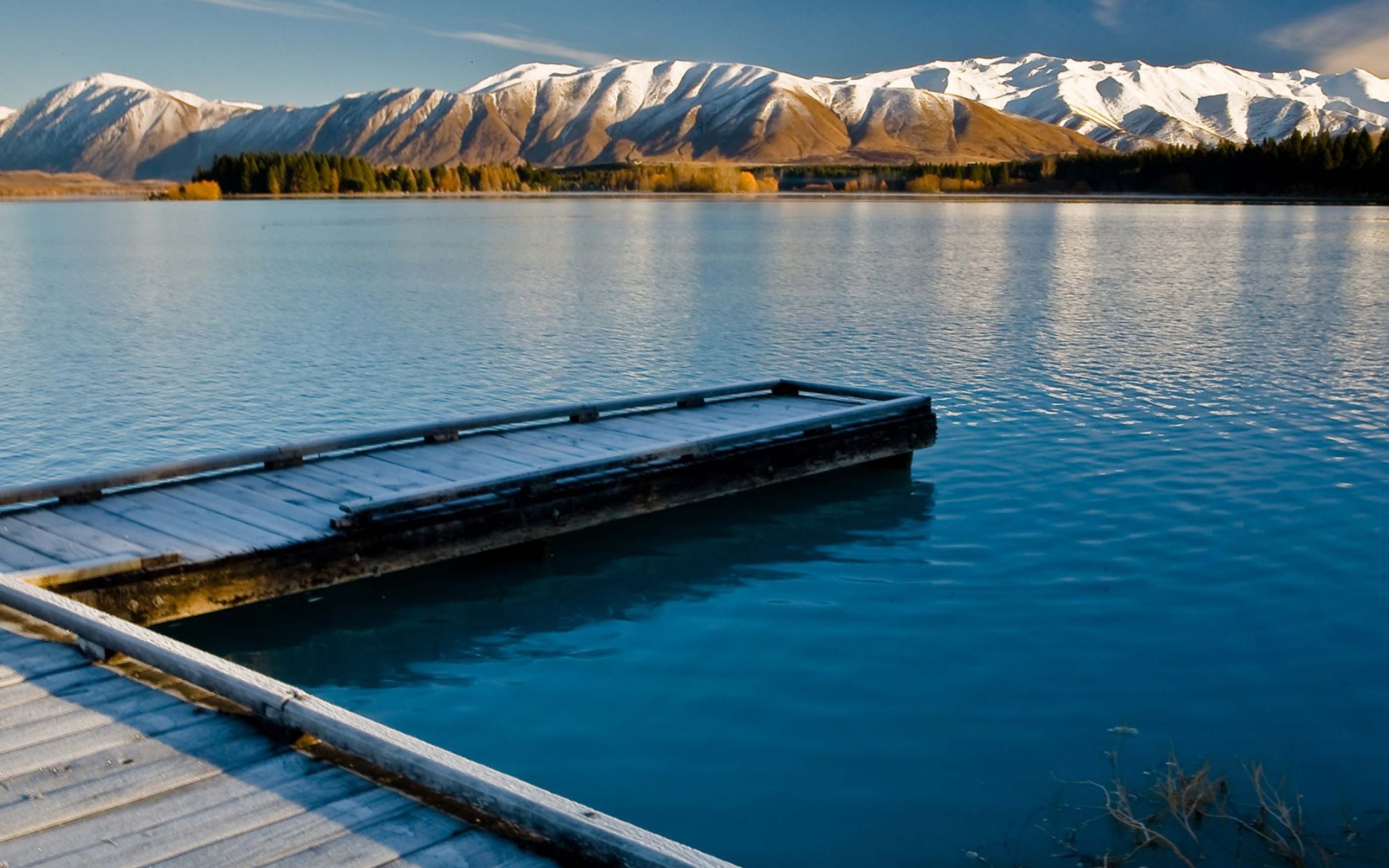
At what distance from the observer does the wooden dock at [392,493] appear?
9.40m

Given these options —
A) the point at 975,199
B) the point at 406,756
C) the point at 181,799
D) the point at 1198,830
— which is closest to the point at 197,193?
→ the point at 975,199

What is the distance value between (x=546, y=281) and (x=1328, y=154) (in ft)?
409

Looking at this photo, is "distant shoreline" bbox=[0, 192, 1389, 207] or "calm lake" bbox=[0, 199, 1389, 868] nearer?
"calm lake" bbox=[0, 199, 1389, 868]

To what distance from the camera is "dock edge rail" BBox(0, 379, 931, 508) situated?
10.9 meters

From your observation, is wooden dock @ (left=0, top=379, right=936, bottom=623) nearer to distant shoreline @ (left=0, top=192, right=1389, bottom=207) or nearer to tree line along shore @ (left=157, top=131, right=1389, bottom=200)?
distant shoreline @ (left=0, top=192, right=1389, bottom=207)

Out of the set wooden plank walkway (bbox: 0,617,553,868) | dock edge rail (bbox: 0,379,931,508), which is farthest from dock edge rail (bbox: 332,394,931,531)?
wooden plank walkway (bbox: 0,617,553,868)

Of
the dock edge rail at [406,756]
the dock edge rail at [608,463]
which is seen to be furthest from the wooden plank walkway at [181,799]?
the dock edge rail at [608,463]

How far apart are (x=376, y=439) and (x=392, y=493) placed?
243cm

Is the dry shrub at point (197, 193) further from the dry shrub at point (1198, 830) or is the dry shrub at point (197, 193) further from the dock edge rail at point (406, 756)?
the dry shrub at point (1198, 830)

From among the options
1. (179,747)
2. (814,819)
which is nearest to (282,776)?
(179,747)

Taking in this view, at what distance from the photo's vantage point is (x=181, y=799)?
5223 millimetres

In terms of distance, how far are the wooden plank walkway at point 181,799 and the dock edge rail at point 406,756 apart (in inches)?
4.3

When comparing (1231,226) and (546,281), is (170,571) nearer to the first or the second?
(546,281)

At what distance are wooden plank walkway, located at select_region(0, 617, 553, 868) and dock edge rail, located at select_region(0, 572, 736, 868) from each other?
110 millimetres
